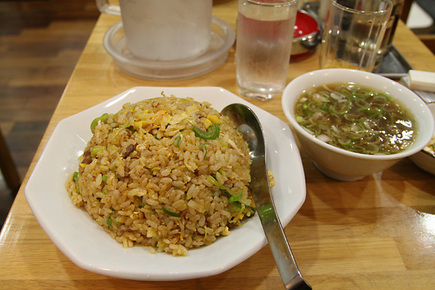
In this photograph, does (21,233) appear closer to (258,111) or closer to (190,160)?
(190,160)

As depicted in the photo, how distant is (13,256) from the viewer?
1.27m

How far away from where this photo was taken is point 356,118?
162 centimetres

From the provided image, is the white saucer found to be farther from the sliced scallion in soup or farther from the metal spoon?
the sliced scallion in soup

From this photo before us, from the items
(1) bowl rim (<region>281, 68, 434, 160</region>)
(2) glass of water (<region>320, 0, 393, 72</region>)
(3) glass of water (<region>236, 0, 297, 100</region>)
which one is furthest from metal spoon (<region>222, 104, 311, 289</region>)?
(2) glass of water (<region>320, 0, 393, 72</region>)

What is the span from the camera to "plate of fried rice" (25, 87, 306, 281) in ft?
3.49

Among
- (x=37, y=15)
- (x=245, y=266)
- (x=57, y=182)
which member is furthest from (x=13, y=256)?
(x=37, y=15)

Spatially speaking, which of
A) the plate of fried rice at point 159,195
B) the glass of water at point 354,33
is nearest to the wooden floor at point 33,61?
the plate of fried rice at point 159,195

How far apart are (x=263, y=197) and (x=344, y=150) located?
1.18ft

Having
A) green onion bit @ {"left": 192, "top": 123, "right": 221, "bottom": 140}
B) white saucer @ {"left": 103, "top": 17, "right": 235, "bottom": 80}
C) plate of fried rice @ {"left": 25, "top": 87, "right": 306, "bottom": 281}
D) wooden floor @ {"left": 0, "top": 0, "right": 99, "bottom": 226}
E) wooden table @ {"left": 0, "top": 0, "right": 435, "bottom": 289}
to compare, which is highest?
green onion bit @ {"left": 192, "top": 123, "right": 221, "bottom": 140}

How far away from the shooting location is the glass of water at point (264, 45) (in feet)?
6.07

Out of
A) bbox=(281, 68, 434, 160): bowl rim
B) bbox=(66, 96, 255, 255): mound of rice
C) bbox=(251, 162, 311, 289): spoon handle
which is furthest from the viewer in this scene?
bbox=(281, 68, 434, 160): bowl rim

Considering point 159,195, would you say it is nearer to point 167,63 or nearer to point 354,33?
point 167,63

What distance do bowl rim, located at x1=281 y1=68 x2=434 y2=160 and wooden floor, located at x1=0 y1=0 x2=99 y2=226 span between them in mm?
2355

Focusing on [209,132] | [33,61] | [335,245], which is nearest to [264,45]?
[209,132]
